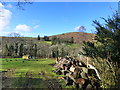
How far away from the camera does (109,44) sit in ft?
9.05

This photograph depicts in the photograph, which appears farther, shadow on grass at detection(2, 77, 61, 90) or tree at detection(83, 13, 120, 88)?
shadow on grass at detection(2, 77, 61, 90)

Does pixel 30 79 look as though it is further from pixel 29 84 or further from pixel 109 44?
pixel 109 44

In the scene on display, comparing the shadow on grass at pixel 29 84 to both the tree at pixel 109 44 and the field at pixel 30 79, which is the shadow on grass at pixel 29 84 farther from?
the tree at pixel 109 44

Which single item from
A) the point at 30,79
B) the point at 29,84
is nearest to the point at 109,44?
the point at 29,84

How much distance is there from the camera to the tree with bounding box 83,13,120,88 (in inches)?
104

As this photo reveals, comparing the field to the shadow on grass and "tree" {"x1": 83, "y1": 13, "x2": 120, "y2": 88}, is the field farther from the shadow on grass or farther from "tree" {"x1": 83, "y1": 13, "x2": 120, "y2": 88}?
"tree" {"x1": 83, "y1": 13, "x2": 120, "y2": 88}

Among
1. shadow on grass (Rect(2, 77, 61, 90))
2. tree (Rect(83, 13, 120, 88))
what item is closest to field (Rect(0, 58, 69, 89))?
shadow on grass (Rect(2, 77, 61, 90))

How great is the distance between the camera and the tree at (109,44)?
2646 millimetres

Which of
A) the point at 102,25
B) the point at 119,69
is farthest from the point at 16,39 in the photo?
the point at 119,69

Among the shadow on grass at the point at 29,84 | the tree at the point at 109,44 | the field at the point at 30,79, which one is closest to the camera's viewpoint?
the tree at the point at 109,44

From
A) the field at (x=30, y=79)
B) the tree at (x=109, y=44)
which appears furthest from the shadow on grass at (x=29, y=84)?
the tree at (x=109, y=44)

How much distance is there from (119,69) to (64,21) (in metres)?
4.44

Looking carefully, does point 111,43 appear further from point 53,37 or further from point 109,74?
point 53,37

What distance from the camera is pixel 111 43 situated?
9.09 ft
